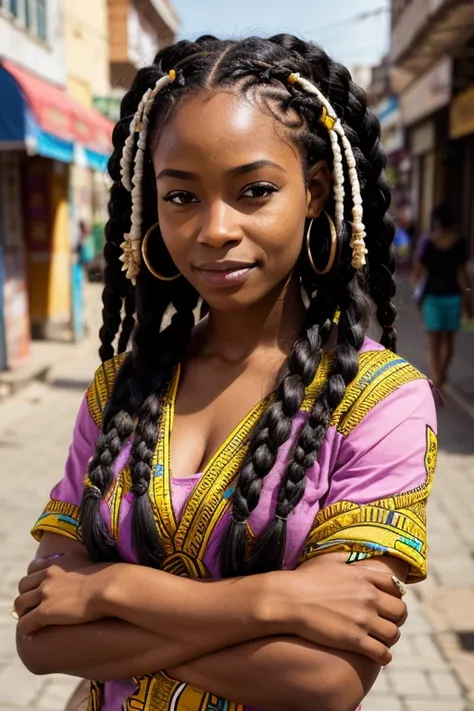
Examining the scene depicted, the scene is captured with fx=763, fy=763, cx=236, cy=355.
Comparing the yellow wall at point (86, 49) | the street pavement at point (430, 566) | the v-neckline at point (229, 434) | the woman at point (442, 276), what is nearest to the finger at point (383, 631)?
the v-neckline at point (229, 434)

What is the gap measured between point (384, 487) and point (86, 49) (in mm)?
17094

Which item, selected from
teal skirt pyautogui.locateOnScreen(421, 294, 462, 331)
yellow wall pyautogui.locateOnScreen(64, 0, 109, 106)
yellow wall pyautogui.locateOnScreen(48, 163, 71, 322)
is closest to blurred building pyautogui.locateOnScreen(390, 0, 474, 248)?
teal skirt pyautogui.locateOnScreen(421, 294, 462, 331)

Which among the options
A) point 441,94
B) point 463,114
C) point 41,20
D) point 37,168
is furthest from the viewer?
point 441,94

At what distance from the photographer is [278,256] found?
4.24ft

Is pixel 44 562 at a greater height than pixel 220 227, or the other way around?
pixel 220 227

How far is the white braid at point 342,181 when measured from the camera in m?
1.34

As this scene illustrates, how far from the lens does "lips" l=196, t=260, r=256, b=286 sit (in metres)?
1.27

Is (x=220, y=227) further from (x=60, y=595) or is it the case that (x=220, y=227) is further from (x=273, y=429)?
(x=60, y=595)

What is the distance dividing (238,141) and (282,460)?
529 mm

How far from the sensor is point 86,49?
54.1 ft

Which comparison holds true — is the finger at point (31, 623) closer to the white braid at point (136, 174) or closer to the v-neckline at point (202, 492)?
the v-neckline at point (202, 492)

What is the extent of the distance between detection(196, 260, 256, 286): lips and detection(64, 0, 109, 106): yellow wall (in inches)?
590

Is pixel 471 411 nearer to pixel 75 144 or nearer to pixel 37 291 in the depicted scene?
pixel 75 144

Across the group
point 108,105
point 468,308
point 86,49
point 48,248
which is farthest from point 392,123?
point 468,308
